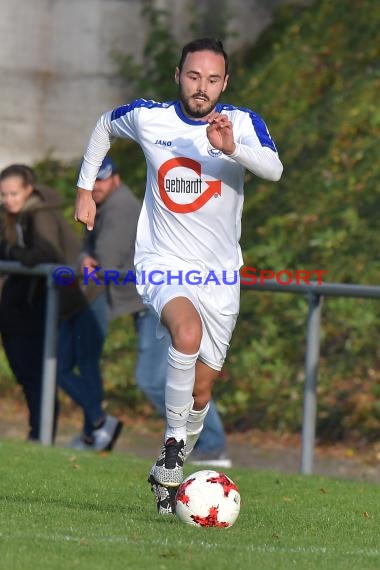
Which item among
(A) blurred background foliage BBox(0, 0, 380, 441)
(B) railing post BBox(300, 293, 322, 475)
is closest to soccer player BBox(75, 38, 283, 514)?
(B) railing post BBox(300, 293, 322, 475)

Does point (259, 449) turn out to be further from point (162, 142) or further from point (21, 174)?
point (162, 142)

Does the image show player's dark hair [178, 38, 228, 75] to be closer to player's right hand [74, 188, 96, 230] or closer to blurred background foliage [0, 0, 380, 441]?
player's right hand [74, 188, 96, 230]

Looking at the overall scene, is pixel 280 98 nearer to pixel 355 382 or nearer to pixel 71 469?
pixel 355 382

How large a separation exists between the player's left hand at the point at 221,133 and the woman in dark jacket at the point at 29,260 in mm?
4311

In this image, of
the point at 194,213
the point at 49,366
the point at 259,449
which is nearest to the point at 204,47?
the point at 194,213

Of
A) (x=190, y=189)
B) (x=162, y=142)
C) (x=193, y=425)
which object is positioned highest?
(x=162, y=142)

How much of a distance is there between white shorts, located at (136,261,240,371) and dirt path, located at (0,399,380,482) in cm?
342

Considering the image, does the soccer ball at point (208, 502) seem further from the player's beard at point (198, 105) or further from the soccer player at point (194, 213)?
the player's beard at point (198, 105)

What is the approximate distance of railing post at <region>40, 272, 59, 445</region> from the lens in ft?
35.9

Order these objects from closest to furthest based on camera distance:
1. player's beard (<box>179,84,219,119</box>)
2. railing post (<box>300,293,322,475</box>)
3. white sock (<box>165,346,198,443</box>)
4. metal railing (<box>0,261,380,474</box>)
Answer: white sock (<box>165,346,198,443</box>) < player's beard (<box>179,84,219,119</box>) < metal railing (<box>0,261,380,474</box>) < railing post (<box>300,293,322,475</box>)

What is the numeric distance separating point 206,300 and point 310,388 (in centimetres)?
277

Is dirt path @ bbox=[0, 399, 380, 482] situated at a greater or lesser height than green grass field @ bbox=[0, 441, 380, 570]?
lesser

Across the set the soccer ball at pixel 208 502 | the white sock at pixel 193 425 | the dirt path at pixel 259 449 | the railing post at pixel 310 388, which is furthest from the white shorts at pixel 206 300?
the dirt path at pixel 259 449

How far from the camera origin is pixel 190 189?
24.1ft
